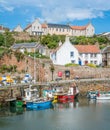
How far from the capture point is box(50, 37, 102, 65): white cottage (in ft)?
182

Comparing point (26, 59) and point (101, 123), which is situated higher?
point (26, 59)

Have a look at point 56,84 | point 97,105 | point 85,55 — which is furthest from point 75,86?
point 85,55

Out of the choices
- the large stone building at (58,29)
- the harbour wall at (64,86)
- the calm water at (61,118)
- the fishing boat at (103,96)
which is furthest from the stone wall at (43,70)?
the large stone building at (58,29)

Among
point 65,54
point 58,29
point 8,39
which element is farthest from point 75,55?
point 58,29

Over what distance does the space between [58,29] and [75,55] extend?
100 feet

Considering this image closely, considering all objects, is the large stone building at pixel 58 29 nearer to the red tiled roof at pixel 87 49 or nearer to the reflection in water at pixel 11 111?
the red tiled roof at pixel 87 49

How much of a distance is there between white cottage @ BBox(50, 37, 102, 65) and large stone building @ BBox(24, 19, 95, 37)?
80.4 ft

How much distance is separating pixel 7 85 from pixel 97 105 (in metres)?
10.9

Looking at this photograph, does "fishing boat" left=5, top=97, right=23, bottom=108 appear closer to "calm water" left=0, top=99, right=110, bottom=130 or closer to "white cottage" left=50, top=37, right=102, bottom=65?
"calm water" left=0, top=99, right=110, bottom=130

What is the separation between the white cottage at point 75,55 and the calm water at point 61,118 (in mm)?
14679

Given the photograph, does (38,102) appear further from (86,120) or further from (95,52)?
(95,52)

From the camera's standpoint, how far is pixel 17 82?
4628 cm

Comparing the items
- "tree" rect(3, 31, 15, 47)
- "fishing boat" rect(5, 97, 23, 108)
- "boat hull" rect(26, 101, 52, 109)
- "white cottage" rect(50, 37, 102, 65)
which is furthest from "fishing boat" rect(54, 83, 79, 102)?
"tree" rect(3, 31, 15, 47)

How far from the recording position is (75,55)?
2231 inches
